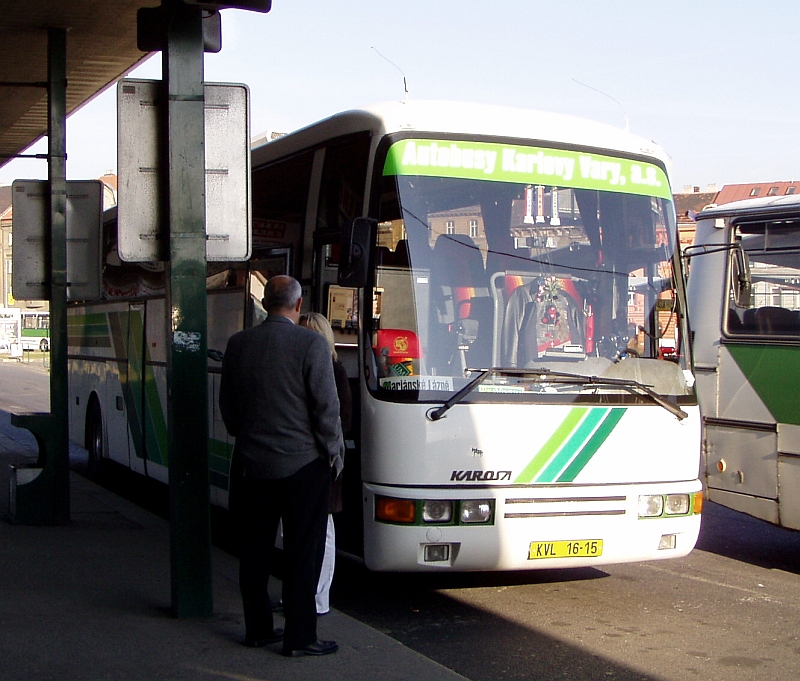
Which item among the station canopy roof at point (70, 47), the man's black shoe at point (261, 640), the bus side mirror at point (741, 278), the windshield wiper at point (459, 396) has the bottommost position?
the man's black shoe at point (261, 640)

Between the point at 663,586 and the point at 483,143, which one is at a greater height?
the point at 483,143

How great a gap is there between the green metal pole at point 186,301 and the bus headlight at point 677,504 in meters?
3.02

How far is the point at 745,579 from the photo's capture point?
340 inches

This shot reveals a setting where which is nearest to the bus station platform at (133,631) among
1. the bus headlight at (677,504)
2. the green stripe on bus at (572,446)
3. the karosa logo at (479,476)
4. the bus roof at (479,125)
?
the karosa logo at (479,476)

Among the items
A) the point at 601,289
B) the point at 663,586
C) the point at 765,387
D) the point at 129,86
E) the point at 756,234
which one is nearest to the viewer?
the point at 129,86

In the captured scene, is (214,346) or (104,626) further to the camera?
(214,346)

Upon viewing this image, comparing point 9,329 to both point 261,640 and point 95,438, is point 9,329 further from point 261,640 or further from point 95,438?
point 261,640

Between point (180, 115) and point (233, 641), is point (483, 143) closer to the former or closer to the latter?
point (180, 115)

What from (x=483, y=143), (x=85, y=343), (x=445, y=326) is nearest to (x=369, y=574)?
(x=445, y=326)

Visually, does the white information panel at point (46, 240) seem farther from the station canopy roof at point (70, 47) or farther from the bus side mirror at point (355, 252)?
the bus side mirror at point (355, 252)

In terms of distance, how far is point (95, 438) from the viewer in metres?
14.3

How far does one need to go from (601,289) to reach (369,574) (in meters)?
2.78

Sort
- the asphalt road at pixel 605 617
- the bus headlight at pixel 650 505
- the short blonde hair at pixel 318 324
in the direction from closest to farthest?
the asphalt road at pixel 605 617, the short blonde hair at pixel 318 324, the bus headlight at pixel 650 505

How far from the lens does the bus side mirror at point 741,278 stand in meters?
9.41
